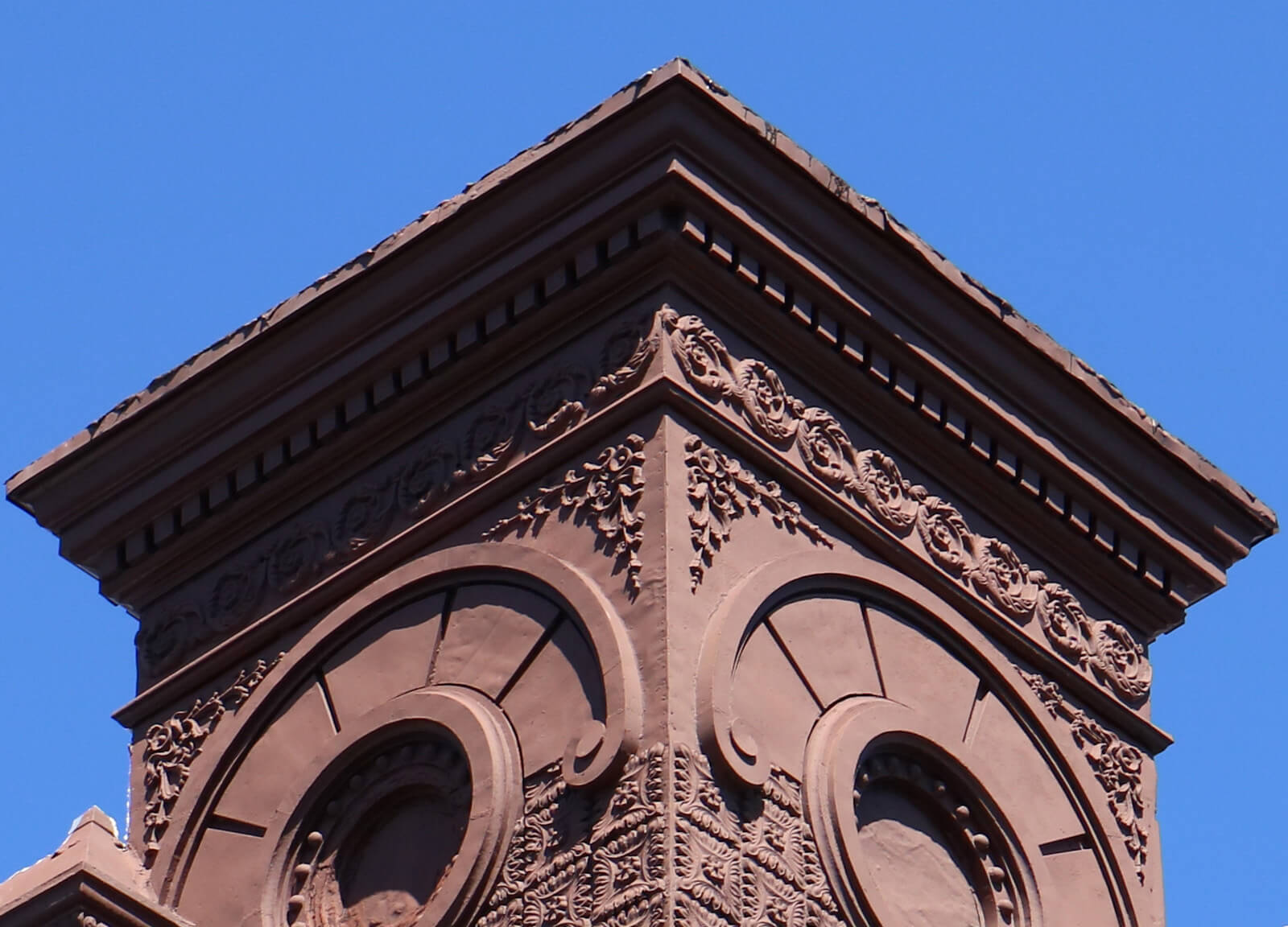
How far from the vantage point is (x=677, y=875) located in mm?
22688

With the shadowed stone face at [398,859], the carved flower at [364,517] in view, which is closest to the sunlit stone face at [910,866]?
the shadowed stone face at [398,859]

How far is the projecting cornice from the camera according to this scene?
24781 millimetres

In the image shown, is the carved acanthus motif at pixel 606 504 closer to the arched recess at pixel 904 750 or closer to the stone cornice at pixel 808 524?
the stone cornice at pixel 808 524

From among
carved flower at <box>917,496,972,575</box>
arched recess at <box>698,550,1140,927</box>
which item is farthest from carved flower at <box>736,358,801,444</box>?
carved flower at <box>917,496,972,575</box>

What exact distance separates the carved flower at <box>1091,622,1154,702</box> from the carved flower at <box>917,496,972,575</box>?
1137mm

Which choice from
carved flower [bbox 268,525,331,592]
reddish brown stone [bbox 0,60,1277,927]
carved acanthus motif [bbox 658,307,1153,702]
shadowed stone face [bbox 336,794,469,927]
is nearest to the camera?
reddish brown stone [bbox 0,60,1277,927]

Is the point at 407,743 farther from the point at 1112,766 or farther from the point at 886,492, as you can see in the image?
the point at 1112,766

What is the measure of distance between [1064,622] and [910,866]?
2.32 meters

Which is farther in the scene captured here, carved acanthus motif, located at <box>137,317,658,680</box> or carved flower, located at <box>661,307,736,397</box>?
carved acanthus motif, located at <box>137,317,658,680</box>

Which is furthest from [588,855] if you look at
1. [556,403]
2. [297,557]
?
[297,557]

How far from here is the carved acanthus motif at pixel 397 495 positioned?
24750mm

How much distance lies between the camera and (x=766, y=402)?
24.9 meters

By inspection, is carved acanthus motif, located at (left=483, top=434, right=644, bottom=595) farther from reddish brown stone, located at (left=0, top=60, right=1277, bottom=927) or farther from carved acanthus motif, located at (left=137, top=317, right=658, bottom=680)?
carved acanthus motif, located at (left=137, top=317, right=658, bottom=680)

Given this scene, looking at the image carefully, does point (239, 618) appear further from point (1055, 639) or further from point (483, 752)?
point (1055, 639)
